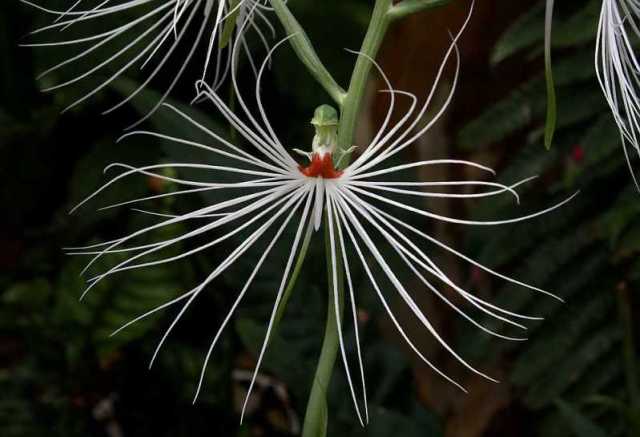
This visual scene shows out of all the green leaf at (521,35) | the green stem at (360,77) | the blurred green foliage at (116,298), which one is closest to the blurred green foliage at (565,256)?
the green leaf at (521,35)

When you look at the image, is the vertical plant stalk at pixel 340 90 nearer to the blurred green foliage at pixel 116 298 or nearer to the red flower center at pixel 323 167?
the red flower center at pixel 323 167

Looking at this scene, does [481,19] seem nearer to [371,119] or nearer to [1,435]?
[371,119]

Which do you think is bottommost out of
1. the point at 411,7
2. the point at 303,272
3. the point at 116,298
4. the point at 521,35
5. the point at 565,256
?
the point at 116,298

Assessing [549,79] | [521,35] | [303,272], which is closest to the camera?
[549,79]

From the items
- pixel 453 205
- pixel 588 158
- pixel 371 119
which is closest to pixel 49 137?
pixel 371 119

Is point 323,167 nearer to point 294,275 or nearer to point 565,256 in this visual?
point 294,275

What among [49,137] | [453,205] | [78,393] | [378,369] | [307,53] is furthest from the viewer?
[453,205]

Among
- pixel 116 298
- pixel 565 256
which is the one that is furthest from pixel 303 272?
pixel 565 256
